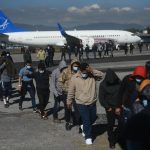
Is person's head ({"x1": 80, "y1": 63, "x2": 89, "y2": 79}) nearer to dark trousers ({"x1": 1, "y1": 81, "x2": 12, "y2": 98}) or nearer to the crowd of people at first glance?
the crowd of people

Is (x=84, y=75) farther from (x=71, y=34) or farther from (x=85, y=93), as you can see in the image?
(x=71, y=34)

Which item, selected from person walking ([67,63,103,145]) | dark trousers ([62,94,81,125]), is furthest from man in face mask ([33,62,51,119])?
person walking ([67,63,103,145])

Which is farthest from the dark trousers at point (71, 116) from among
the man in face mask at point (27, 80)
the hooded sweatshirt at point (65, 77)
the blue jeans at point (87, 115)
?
the man in face mask at point (27, 80)

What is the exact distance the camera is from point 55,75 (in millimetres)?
10727

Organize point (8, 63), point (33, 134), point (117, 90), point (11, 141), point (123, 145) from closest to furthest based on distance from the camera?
point (123, 145) → point (117, 90) → point (11, 141) → point (33, 134) → point (8, 63)

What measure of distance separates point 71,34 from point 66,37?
154 inches

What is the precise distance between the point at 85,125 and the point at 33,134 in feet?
5.21

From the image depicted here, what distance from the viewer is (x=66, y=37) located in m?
66.7

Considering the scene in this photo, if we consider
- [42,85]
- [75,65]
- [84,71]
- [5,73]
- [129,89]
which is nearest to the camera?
[129,89]

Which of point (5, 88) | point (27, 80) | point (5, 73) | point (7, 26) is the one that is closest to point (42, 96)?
point (27, 80)

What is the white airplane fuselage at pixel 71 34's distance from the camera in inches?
2699

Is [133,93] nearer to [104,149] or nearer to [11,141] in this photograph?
[104,149]

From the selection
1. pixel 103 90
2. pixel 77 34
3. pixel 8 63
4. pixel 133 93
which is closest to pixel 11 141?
pixel 103 90

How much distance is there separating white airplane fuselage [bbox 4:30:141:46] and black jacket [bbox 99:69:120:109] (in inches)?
2245
